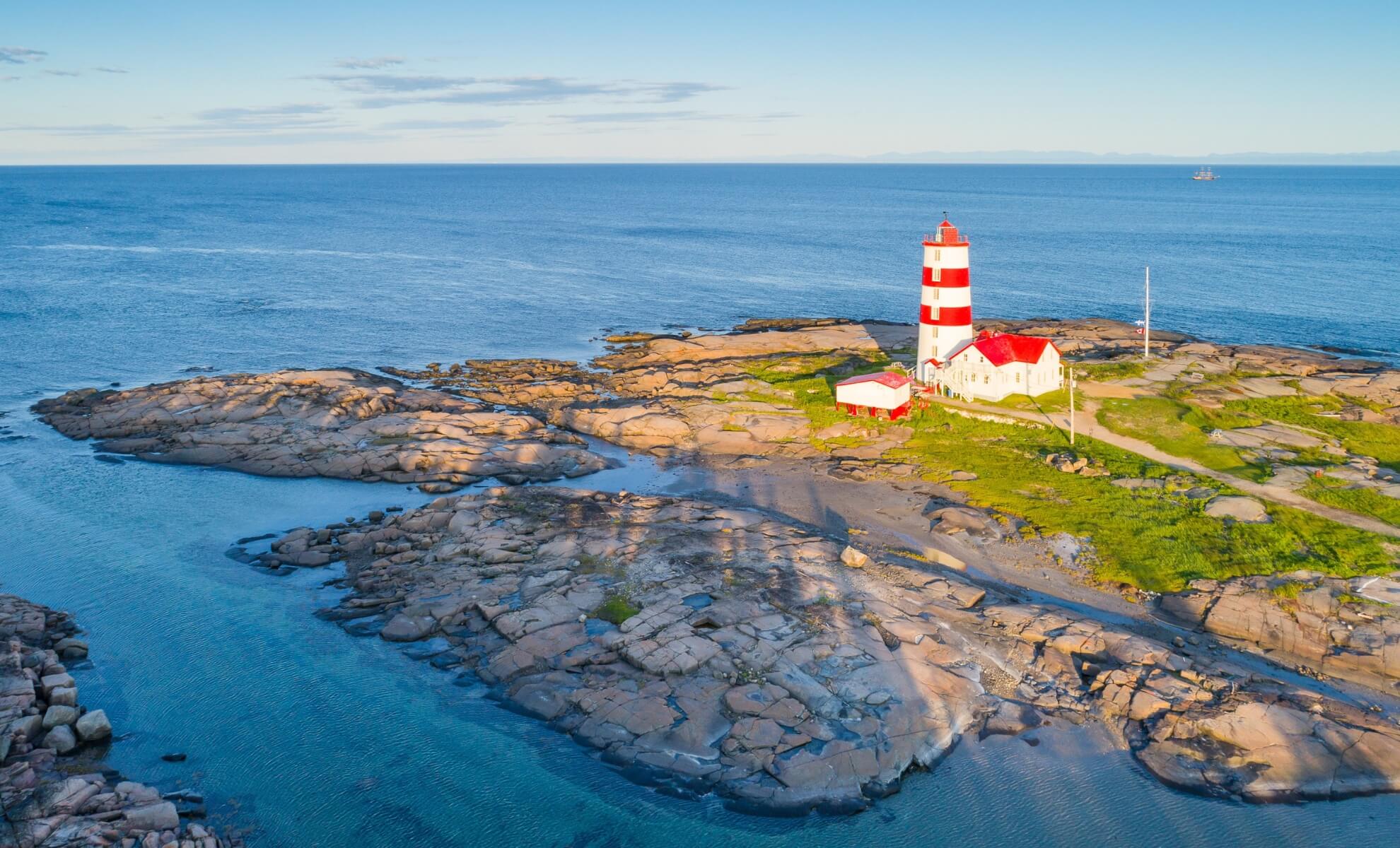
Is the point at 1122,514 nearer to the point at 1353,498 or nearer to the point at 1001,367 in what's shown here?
the point at 1353,498

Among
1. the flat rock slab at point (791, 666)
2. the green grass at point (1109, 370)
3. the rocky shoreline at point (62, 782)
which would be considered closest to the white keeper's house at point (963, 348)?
the green grass at point (1109, 370)

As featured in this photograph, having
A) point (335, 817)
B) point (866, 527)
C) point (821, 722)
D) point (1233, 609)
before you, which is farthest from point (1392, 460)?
point (335, 817)

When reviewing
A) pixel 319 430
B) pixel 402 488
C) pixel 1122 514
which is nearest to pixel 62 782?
pixel 402 488

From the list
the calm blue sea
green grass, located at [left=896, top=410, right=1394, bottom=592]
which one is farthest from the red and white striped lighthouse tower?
the calm blue sea

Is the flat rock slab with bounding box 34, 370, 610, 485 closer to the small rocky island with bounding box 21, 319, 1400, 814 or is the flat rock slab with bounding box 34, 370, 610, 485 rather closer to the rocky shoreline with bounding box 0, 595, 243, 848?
the small rocky island with bounding box 21, 319, 1400, 814

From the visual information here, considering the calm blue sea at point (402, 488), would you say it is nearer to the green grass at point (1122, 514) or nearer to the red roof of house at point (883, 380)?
the green grass at point (1122, 514)

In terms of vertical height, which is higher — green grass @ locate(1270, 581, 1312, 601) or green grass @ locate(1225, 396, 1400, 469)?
green grass @ locate(1225, 396, 1400, 469)
